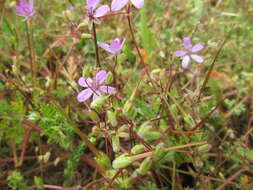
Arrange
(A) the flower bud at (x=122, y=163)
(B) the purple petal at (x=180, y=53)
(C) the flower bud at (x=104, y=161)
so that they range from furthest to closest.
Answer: (B) the purple petal at (x=180, y=53), (C) the flower bud at (x=104, y=161), (A) the flower bud at (x=122, y=163)

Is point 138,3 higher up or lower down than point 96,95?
higher up

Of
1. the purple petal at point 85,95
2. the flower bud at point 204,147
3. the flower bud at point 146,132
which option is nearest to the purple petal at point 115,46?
the purple petal at point 85,95

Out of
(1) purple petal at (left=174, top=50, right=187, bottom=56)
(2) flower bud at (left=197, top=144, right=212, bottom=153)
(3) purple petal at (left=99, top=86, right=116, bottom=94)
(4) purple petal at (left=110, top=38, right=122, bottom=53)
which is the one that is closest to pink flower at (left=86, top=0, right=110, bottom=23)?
(4) purple petal at (left=110, top=38, right=122, bottom=53)

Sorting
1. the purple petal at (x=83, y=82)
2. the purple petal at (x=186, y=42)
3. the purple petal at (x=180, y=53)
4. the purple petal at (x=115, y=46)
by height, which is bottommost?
the purple petal at (x=83, y=82)

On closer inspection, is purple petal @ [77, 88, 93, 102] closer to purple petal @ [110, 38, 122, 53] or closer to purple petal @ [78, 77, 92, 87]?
purple petal @ [78, 77, 92, 87]

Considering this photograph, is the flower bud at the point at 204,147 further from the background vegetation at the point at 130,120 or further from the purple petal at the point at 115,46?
the purple petal at the point at 115,46

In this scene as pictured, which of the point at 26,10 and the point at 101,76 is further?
the point at 26,10

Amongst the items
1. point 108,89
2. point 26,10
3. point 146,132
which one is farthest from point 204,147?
point 26,10

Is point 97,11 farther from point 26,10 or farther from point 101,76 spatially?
point 26,10
